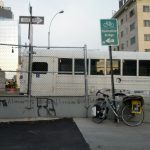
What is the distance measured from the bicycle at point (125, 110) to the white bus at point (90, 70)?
547 centimetres

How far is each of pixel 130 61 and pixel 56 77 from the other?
4434mm

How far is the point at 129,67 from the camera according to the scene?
65.5 feet

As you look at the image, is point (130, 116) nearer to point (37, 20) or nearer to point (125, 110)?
point (125, 110)

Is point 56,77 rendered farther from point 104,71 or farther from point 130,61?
point 130,61

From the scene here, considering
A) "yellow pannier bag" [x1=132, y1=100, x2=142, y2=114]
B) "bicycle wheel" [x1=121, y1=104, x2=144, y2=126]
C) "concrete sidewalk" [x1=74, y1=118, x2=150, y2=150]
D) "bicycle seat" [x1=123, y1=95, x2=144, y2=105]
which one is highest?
"bicycle seat" [x1=123, y1=95, x2=144, y2=105]

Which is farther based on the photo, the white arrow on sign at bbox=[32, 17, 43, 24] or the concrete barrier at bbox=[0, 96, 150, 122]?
the white arrow on sign at bbox=[32, 17, 43, 24]

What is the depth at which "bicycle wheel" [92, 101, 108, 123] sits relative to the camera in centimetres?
1175

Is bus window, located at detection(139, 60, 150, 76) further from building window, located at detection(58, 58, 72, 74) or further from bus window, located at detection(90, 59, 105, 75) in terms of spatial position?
building window, located at detection(58, 58, 72, 74)

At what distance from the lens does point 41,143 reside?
28.6 ft

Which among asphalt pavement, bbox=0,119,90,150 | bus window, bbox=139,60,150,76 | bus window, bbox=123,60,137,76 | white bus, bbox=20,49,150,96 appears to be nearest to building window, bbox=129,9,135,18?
white bus, bbox=20,49,150,96

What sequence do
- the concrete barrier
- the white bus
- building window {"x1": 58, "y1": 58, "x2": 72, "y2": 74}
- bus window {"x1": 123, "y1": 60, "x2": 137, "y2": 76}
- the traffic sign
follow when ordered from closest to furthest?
the concrete barrier
the traffic sign
the white bus
building window {"x1": 58, "y1": 58, "x2": 72, "y2": 74}
bus window {"x1": 123, "y1": 60, "x2": 137, "y2": 76}

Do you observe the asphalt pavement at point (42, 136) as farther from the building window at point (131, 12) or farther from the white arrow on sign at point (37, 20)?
the building window at point (131, 12)

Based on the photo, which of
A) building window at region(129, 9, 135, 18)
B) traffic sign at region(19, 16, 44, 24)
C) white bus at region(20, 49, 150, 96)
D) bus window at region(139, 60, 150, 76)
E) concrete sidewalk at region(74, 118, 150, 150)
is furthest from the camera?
building window at region(129, 9, 135, 18)

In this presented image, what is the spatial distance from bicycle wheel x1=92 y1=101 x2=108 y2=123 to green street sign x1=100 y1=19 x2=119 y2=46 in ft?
6.41
